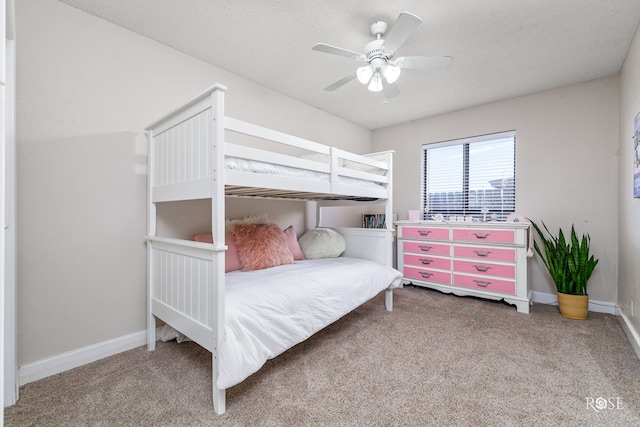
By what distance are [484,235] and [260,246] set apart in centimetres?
225

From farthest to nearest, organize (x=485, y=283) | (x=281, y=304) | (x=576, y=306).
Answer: (x=485, y=283), (x=576, y=306), (x=281, y=304)

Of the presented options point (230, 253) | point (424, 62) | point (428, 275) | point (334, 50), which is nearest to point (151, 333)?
point (230, 253)

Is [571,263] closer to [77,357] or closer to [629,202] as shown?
[629,202]

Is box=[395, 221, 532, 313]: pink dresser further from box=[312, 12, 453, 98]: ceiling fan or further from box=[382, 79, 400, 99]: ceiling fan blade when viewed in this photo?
box=[312, 12, 453, 98]: ceiling fan

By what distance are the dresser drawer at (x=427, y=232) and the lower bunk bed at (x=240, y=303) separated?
1256 millimetres

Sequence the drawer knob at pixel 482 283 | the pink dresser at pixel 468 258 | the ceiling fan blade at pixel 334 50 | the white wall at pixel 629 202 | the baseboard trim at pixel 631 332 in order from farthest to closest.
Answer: the drawer knob at pixel 482 283, the pink dresser at pixel 468 258, the white wall at pixel 629 202, the baseboard trim at pixel 631 332, the ceiling fan blade at pixel 334 50

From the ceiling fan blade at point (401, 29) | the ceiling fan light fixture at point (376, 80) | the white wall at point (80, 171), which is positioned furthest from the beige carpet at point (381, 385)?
the ceiling fan blade at point (401, 29)

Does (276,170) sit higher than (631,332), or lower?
higher

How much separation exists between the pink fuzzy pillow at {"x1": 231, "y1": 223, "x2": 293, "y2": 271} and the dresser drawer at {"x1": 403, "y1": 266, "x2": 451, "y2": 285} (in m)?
1.65

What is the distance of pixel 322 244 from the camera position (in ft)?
9.57

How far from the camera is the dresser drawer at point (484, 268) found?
284cm

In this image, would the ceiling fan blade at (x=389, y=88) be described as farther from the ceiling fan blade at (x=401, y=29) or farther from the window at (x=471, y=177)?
the window at (x=471, y=177)

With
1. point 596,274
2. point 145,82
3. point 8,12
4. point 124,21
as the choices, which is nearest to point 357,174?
point 145,82

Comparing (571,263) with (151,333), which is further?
(571,263)
